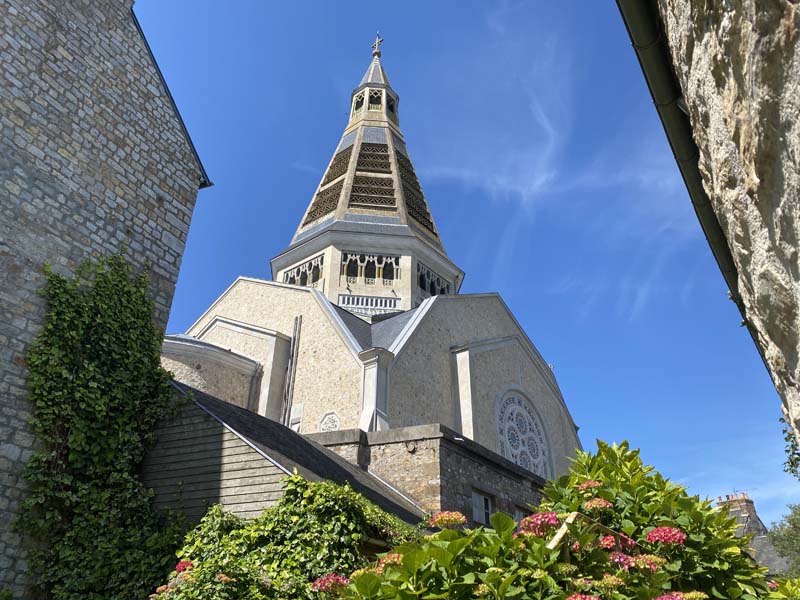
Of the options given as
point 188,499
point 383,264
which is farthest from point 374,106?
point 188,499

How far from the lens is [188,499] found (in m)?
8.46

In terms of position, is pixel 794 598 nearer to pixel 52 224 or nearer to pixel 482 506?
pixel 482 506

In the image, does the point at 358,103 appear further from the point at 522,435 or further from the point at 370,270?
the point at 522,435

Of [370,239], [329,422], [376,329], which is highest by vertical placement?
[370,239]

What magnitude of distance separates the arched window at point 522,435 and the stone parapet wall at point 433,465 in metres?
6.96

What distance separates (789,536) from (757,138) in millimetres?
20605

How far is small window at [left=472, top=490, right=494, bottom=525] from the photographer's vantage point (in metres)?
12.0

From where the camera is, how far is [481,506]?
40.3ft

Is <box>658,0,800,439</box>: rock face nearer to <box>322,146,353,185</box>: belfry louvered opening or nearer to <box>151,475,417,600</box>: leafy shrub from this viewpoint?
<box>151,475,417,600</box>: leafy shrub

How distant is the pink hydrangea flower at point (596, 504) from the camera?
16.2 feet

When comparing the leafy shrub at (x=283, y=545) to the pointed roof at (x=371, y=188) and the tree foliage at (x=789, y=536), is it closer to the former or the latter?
the tree foliage at (x=789, y=536)

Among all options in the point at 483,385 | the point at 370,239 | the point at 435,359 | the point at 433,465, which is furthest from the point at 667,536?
the point at 370,239

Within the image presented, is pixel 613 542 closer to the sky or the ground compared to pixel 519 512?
closer to the ground

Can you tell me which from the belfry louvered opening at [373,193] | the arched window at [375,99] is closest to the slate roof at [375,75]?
the arched window at [375,99]
